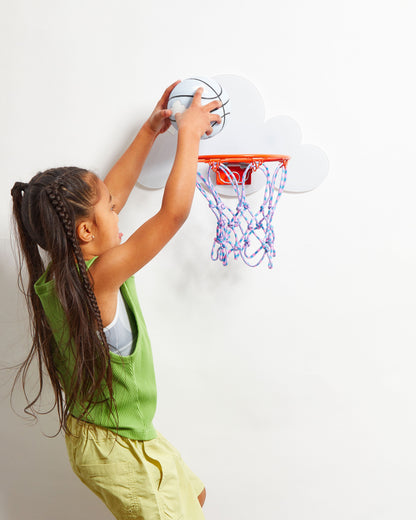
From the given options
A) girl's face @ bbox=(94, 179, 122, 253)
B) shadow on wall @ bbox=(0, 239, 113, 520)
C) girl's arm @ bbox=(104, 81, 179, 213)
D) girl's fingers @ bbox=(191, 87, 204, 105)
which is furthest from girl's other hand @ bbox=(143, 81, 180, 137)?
shadow on wall @ bbox=(0, 239, 113, 520)

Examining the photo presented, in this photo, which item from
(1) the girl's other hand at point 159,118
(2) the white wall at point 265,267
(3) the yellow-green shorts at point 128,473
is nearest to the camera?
(3) the yellow-green shorts at point 128,473

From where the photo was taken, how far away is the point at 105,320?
112cm

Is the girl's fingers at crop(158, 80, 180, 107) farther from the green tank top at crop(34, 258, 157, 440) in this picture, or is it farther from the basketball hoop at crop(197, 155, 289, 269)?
the green tank top at crop(34, 258, 157, 440)

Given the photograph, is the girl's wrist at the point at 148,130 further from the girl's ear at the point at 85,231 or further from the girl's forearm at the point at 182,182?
the girl's ear at the point at 85,231

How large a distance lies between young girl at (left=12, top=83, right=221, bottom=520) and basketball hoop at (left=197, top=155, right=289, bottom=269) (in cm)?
19

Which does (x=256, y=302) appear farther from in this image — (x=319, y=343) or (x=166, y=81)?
(x=166, y=81)

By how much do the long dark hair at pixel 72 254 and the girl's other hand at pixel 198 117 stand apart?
0.24 metres

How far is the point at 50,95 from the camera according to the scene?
4.60 ft

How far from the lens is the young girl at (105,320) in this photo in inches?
41.3

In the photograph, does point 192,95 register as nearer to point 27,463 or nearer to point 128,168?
point 128,168

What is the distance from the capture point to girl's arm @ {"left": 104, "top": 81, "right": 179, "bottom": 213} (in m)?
1.30

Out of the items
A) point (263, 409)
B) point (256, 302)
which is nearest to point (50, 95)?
point (256, 302)

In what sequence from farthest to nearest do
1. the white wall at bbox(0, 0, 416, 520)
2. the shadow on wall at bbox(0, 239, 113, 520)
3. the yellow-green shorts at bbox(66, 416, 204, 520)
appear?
the shadow on wall at bbox(0, 239, 113, 520) → the white wall at bbox(0, 0, 416, 520) → the yellow-green shorts at bbox(66, 416, 204, 520)

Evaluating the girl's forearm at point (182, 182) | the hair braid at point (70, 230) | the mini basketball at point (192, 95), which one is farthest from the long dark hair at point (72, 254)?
the mini basketball at point (192, 95)
